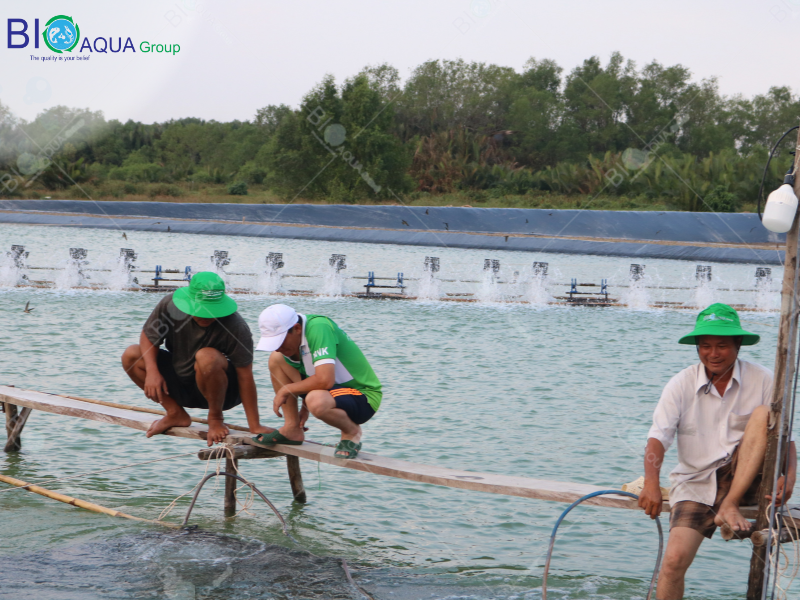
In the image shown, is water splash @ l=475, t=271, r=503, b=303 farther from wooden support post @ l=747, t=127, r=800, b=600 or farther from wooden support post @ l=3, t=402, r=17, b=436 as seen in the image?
wooden support post @ l=747, t=127, r=800, b=600

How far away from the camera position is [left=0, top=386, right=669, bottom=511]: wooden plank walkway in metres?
3.83

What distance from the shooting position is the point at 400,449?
6547 mm

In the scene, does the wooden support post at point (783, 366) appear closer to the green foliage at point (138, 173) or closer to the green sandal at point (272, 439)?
the green sandal at point (272, 439)

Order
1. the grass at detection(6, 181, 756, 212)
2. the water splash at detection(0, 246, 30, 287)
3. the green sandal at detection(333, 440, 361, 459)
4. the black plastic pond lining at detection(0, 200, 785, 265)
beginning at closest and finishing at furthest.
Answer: the green sandal at detection(333, 440, 361, 459), the water splash at detection(0, 246, 30, 287), the black plastic pond lining at detection(0, 200, 785, 265), the grass at detection(6, 181, 756, 212)

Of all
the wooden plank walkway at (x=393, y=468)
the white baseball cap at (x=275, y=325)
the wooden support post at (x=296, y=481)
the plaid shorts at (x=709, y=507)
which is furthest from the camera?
the wooden support post at (x=296, y=481)

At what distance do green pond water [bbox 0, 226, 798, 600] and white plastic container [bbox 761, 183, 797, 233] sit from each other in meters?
2.12

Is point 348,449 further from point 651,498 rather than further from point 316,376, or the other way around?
point 651,498

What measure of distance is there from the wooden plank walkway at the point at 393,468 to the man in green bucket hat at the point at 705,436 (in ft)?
0.62

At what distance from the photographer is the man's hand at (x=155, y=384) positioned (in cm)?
456

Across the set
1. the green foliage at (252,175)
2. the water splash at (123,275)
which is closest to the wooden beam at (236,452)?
the water splash at (123,275)

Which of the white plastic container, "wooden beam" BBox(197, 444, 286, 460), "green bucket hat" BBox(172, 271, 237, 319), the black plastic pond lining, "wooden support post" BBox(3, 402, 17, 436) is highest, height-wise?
the black plastic pond lining

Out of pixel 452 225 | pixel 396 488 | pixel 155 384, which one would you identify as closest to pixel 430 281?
pixel 396 488

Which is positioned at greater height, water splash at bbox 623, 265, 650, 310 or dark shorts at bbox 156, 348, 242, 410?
water splash at bbox 623, 265, 650, 310

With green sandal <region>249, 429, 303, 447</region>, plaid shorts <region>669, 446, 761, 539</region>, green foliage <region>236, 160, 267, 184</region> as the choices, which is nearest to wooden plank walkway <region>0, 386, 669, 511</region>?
green sandal <region>249, 429, 303, 447</region>
